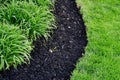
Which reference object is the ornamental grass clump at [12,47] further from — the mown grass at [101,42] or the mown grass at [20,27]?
the mown grass at [101,42]

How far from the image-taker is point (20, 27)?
18.4 ft

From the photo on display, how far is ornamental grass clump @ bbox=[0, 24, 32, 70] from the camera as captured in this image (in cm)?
486

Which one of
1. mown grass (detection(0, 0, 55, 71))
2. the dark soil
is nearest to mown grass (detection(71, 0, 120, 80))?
the dark soil

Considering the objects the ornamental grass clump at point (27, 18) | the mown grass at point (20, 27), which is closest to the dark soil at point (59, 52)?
the mown grass at point (20, 27)

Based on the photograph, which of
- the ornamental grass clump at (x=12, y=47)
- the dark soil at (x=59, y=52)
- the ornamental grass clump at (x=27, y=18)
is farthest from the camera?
the ornamental grass clump at (x=27, y=18)

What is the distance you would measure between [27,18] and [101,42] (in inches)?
62.4

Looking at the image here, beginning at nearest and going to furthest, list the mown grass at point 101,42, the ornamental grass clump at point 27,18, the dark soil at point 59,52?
the dark soil at point 59,52, the mown grass at point 101,42, the ornamental grass clump at point 27,18

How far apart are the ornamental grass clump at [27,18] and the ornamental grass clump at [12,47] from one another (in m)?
0.26

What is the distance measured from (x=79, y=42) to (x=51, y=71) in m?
1.17

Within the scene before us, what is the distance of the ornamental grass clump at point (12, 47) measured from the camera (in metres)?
4.86

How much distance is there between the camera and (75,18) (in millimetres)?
6930

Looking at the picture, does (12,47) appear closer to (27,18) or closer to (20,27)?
(20,27)

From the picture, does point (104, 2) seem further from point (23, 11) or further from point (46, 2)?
point (23, 11)

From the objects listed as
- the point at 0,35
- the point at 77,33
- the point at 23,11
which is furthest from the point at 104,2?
the point at 0,35
